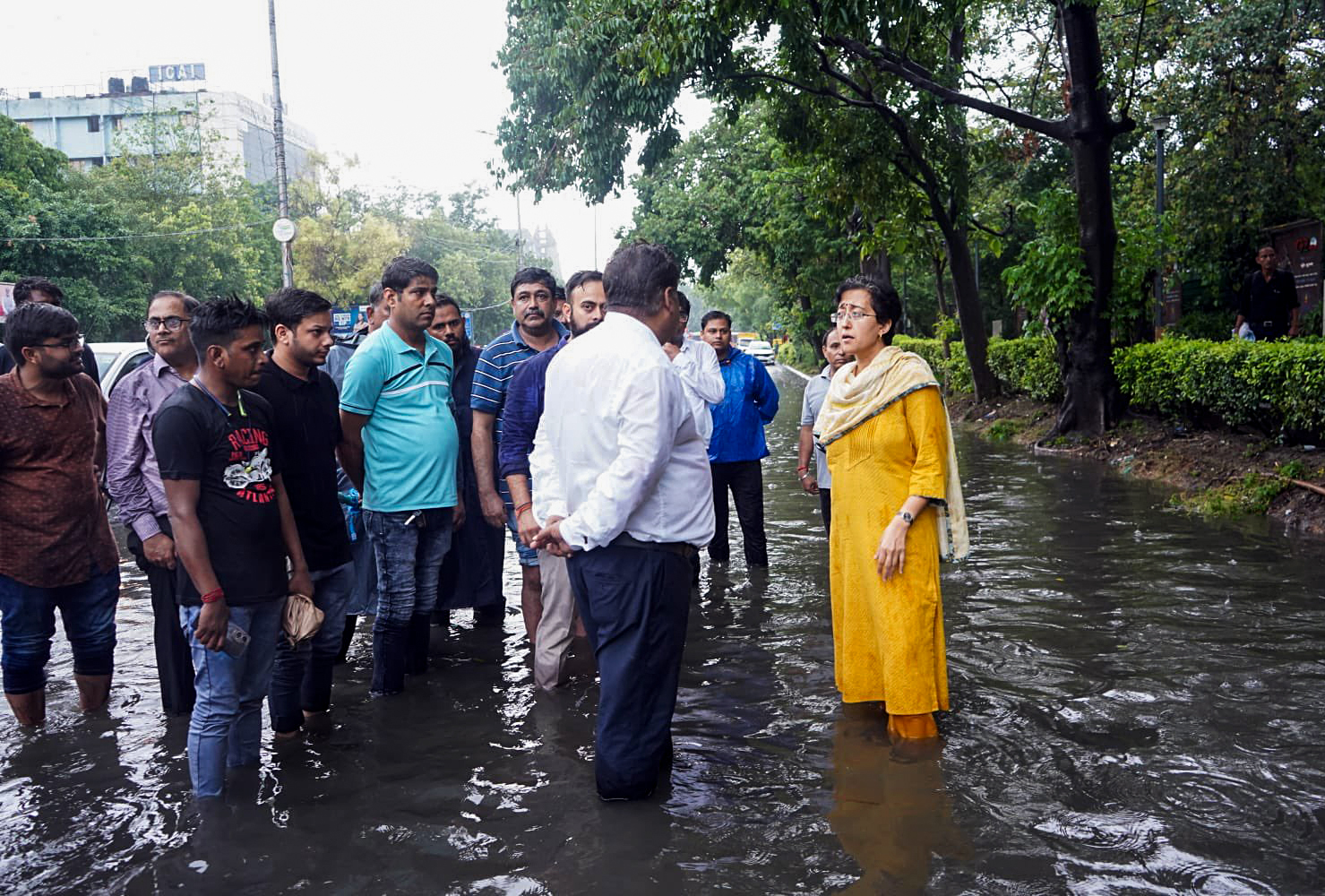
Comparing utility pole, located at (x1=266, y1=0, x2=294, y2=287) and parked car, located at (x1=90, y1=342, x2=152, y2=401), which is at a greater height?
utility pole, located at (x1=266, y1=0, x2=294, y2=287)

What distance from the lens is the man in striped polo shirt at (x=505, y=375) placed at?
5.62 metres

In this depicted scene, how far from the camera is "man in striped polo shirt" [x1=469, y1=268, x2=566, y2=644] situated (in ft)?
18.4

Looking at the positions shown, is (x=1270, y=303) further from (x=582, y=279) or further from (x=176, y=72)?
(x=176, y=72)

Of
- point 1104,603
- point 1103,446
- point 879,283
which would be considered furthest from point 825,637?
point 1103,446

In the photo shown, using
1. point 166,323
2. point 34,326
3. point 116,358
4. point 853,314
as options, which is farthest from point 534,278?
point 116,358

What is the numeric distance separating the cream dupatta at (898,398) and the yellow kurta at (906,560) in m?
0.03

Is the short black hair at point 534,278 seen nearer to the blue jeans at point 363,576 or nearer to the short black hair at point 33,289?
the blue jeans at point 363,576

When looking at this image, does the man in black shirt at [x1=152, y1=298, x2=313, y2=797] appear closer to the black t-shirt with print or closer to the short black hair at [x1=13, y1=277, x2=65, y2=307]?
the black t-shirt with print

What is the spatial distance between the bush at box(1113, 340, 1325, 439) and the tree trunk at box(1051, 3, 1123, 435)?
34 cm

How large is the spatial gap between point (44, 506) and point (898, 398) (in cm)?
356

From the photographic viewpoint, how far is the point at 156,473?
4.86 meters

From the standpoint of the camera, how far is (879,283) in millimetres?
4699

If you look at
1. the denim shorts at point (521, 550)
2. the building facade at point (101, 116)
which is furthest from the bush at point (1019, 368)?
the building facade at point (101, 116)

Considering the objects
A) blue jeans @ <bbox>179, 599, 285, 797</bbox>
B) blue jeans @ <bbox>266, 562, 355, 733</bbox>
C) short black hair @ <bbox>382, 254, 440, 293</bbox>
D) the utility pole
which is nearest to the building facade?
the utility pole
